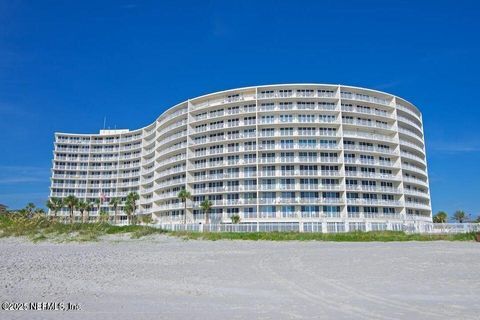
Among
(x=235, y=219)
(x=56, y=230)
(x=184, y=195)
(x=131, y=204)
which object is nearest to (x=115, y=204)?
(x=131, y=204)

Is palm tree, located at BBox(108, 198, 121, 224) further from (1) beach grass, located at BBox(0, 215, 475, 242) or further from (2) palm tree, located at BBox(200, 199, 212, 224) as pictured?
(1) beach grass, located at BBox(0, 215, 475, 242)

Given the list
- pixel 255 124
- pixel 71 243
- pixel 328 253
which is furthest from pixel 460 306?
pixel 255 124

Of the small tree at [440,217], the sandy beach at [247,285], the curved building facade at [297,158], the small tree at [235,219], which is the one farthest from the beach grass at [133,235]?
the small tree at [440,217]

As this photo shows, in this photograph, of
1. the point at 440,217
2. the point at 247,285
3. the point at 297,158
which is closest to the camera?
the point at 247,285

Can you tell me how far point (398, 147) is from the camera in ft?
211

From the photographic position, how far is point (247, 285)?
13.9 m

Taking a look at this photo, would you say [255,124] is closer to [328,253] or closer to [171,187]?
[171,187]

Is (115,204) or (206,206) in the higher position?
(115,204)

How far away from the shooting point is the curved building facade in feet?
193

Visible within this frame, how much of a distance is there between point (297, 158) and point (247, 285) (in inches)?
1846

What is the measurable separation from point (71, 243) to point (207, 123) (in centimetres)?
4116

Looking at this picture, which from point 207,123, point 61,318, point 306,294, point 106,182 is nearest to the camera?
point 61,318

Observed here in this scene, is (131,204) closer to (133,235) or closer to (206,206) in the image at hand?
(206,206)

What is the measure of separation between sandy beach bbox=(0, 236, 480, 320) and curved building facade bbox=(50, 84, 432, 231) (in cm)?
3573
